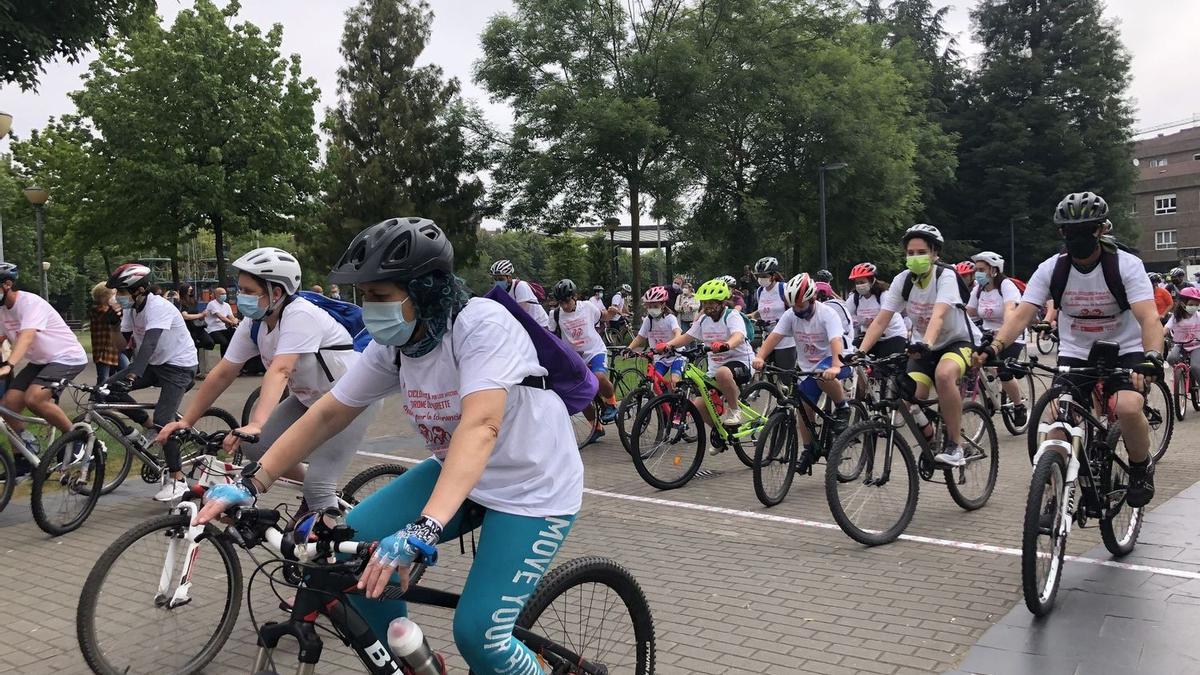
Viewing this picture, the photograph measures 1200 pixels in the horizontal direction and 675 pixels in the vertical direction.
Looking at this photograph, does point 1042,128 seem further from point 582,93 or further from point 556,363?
point 556,363

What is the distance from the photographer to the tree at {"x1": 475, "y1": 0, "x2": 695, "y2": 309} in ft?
91.8

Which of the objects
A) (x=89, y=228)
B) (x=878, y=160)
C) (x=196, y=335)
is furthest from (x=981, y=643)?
(x=878, y=160)

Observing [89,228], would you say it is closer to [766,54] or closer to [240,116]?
[240,116]

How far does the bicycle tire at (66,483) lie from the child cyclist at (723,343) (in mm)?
4802

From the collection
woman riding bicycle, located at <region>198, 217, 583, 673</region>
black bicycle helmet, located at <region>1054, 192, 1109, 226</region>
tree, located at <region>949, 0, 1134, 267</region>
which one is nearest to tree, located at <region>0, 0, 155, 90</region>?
woman riding bicycle, located at <region>198, 217, 583, 673</region>

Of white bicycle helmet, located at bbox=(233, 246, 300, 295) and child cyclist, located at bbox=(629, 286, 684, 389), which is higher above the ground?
white bicycle helmet, located at bbox=(233, 246, 300, 295)

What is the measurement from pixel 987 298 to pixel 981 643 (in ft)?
28.2

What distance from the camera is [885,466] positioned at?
6.36 meters

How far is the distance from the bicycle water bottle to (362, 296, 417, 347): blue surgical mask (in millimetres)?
797

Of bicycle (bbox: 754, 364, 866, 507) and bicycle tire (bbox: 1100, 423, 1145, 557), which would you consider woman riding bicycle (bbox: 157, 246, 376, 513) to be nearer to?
bicycle (bbox: 754, 364, 866, 507)

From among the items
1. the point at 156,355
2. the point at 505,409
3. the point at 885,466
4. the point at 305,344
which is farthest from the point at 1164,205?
the point at 505,409

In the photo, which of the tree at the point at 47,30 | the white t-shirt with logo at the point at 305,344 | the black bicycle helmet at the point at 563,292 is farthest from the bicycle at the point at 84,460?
the tree at the point at 47,30

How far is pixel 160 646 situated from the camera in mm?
3988

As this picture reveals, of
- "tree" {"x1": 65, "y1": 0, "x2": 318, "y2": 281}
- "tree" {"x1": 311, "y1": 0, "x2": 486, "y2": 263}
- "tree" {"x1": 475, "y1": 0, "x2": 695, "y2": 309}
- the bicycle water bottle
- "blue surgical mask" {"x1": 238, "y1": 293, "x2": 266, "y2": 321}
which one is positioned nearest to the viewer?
the bicycle water bottle
